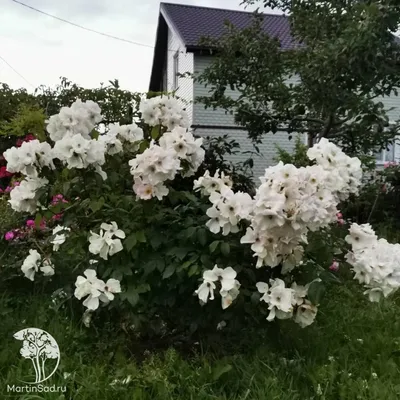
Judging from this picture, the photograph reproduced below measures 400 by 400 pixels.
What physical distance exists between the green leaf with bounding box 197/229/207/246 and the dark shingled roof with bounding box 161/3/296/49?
11.5 m

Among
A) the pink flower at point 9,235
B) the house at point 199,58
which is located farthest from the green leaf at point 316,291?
the house at point 199,58

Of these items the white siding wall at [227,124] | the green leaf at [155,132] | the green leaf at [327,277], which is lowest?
the green leaf at [327,277]

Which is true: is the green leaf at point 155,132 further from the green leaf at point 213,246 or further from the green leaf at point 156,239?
the green leaf at point 213,246

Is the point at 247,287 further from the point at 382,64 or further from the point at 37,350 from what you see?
the point at 382,64

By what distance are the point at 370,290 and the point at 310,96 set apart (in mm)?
2294

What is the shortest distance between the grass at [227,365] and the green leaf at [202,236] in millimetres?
516

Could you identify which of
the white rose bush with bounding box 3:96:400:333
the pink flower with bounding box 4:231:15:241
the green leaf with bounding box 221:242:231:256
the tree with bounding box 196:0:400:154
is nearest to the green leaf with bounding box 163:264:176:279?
the white rose bush with bounding box 3:96:400:333

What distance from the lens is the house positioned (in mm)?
12445

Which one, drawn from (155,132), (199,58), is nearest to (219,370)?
(155,132)


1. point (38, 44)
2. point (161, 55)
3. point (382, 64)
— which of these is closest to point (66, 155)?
point (382, 64)

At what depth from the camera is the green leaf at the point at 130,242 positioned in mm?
2123

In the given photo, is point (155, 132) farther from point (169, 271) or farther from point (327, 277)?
point (327, 277)

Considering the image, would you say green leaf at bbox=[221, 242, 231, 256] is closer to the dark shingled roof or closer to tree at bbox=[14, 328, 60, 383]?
tree at bbox=[14, 328, 60, 383]

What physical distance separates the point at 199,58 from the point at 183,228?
1119 cm
